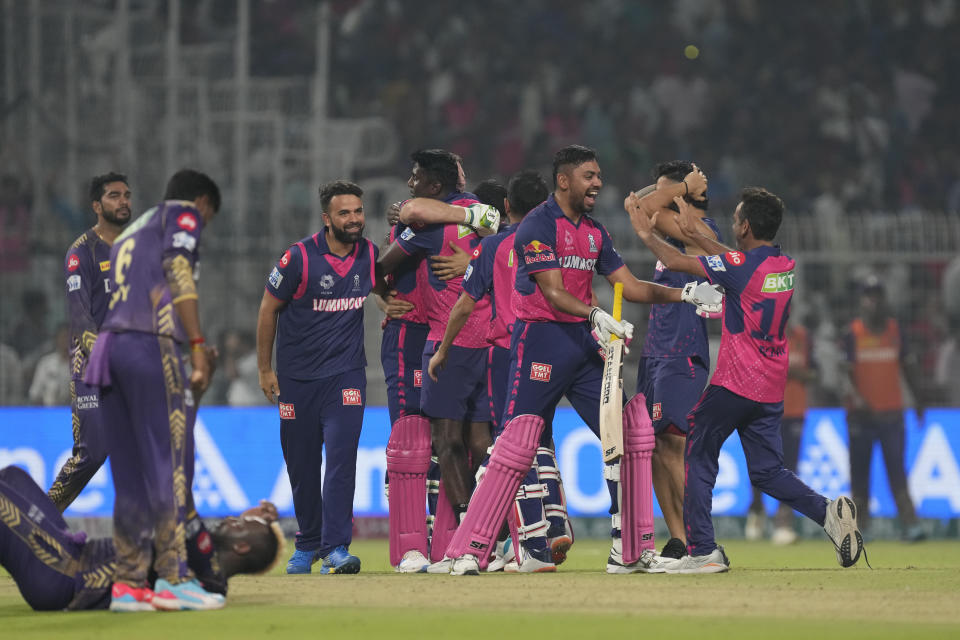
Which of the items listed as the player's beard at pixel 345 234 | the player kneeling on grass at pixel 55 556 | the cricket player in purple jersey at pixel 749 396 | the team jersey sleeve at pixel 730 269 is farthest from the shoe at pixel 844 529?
the player kneeling on grass at pixel 55 556

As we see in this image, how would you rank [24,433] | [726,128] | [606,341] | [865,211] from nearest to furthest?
[606,341], [24,433], [865,211], [726,128]

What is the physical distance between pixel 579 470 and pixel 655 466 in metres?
5.64

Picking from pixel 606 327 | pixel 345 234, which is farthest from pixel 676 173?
pixel 345 234

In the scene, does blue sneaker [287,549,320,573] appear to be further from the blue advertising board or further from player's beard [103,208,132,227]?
the blue advertising board

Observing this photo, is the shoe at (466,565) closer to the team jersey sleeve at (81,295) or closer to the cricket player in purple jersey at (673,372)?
the cricket player in purple jersey at (673,372)

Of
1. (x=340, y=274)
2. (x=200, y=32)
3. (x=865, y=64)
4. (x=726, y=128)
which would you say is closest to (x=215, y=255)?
(x=340, y=274)

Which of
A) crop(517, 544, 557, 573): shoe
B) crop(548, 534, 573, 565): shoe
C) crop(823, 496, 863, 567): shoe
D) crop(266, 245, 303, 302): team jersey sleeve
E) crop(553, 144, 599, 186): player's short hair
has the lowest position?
crop(517, 544, 557, 573): shoe

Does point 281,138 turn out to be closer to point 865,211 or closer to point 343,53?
point 343,53

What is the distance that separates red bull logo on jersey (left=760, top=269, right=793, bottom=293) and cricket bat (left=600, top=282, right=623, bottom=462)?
1.11m

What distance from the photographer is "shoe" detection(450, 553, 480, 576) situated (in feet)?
28.2

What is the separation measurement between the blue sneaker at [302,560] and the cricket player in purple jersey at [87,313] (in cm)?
142

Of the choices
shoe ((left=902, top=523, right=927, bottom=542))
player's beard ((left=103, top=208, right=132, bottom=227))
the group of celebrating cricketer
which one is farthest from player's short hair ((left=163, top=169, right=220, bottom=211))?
shoe ((left=902, top=523, right=927, bottom=542))

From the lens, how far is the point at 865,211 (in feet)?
73.9

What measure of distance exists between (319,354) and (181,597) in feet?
10.2
